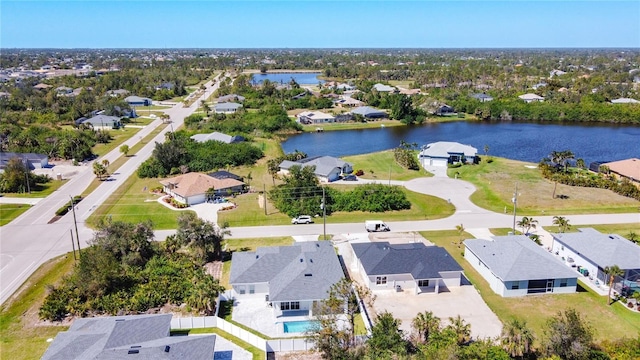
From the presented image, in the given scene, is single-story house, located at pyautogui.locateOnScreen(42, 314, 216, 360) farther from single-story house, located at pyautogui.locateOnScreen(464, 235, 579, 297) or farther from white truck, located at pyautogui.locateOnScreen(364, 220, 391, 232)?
white truck, located at pyautogui.locateOnScreen(364, 220, 391, 232)

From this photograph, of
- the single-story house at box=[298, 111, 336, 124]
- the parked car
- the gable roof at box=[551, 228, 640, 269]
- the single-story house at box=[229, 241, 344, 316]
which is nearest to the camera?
the single-story house at box=[229, 241, 344, 316]

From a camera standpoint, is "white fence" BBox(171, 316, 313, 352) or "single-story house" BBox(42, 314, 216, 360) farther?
"white fence" BBox(171, 316, 313, 352)

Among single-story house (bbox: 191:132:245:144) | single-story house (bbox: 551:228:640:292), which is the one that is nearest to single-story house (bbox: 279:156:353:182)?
single-story house (bbox: 191:132:245:144)

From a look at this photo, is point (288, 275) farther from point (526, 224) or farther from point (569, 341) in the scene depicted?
point (526, 224)

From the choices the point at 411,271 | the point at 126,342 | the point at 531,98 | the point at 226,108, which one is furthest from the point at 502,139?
the point at 126,342

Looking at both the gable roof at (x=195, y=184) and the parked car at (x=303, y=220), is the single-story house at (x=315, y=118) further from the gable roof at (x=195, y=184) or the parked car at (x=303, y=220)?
the parked car at (x=303, y=220)

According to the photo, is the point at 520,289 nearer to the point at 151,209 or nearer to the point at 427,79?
the point at 151,209

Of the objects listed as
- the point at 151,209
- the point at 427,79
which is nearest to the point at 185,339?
the point at 151,209

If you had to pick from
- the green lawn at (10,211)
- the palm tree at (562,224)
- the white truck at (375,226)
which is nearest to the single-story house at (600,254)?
the palm tree at (562,224)
